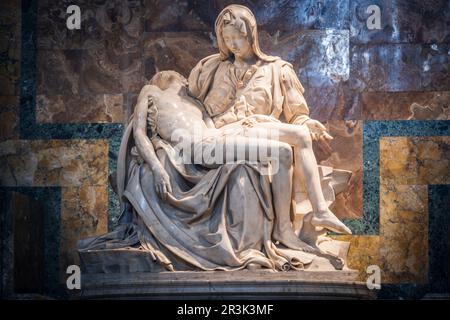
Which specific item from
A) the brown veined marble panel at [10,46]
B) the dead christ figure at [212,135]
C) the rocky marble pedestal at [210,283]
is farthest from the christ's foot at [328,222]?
the brown veined marble panel at [10,46]

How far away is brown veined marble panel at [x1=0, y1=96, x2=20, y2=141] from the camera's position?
11.3 m

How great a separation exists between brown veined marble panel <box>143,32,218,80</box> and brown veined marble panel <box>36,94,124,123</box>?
37 cm

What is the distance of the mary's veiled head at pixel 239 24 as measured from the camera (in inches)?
407

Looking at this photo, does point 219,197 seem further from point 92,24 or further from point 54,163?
point 92,24

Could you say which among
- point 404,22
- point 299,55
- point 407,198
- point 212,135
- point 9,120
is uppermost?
point 404,22

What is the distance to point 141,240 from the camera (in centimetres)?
971

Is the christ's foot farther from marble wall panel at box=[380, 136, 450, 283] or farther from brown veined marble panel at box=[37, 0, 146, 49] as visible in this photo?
brown veined marble panel at box=[37, 0, 146, 49]

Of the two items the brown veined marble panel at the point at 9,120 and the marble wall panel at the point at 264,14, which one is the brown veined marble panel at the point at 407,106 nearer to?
the marble wall panel at the point at 264,14

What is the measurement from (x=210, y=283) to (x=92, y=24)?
2.98m

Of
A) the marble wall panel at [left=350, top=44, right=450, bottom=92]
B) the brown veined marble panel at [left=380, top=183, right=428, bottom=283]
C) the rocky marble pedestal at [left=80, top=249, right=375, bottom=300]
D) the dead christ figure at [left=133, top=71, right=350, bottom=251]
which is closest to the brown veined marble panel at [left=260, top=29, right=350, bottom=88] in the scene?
the marble wall panel at [left=350, top=44, right=450, bottom=92]

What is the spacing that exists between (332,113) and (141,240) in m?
2.30

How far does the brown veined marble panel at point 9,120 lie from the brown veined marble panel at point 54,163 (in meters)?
0.07

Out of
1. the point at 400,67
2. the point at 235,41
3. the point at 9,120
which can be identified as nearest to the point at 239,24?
the point at 235,41

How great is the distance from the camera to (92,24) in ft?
37.6
